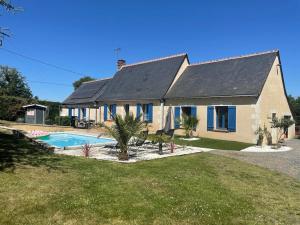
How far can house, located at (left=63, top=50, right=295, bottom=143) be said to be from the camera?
1886cm

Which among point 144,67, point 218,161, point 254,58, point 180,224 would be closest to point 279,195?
point 180,224

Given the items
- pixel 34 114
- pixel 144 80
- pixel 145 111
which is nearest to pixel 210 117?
pixel 145 111

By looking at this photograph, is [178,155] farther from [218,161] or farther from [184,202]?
[184,202]

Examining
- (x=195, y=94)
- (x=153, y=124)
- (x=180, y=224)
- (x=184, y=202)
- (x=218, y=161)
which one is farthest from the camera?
(x=153, y=124)

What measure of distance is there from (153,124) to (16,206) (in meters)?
19.5

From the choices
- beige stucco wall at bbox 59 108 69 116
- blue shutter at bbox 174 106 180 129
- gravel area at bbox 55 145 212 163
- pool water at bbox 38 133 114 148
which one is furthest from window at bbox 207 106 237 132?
beige stucco wall at bbox 59 108 69 116

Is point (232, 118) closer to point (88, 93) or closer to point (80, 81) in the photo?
point (88, 93)

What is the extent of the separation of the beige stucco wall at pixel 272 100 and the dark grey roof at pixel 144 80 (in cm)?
792

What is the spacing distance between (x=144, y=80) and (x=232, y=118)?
11.0 meters

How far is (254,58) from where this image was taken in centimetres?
2142

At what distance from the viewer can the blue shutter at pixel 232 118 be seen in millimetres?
19125

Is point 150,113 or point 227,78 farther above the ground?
point 227,78

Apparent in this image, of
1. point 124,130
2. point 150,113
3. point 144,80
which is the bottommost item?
point 124,130

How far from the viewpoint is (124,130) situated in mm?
11523
